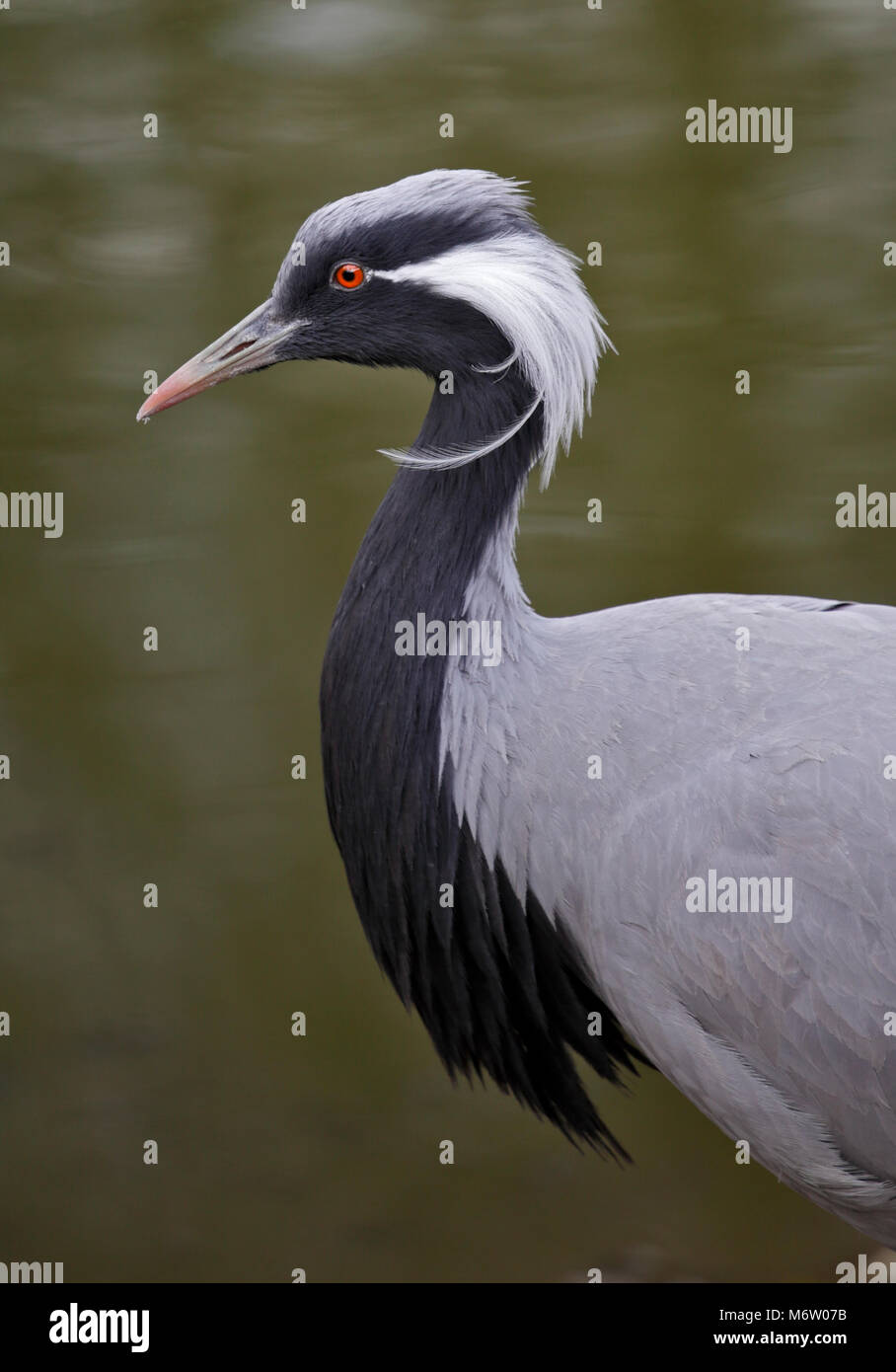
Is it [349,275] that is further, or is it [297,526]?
[297,526]

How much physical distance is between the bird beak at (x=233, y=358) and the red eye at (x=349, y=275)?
3.4 inches

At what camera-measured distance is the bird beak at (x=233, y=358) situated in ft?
5.00

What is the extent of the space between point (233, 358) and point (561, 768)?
1.99 feet

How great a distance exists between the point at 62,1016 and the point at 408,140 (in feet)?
5.75

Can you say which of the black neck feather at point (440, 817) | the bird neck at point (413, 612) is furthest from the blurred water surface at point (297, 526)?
the bird neck at point (413, 612)

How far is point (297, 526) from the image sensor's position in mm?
2488

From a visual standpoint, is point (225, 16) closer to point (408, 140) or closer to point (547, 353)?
point (408, 140)

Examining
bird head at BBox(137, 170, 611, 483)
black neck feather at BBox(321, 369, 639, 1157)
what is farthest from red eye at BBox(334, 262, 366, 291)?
black neck feather at BBox(321, 369, 639, 1157)

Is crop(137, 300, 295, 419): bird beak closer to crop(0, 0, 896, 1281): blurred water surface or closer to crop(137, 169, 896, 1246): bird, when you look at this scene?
crop(137, 169, 896, 1246): bird

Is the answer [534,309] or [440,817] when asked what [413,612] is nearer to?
[440,817]

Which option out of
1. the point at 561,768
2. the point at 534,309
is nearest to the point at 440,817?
the point at 561,768

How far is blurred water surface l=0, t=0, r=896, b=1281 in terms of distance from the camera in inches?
92.6
